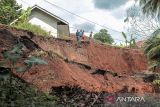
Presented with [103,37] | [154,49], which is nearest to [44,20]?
[154,49]

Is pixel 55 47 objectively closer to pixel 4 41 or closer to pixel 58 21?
pixel 4 41

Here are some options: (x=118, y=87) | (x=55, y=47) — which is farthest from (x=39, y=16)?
(x=118, y=87)

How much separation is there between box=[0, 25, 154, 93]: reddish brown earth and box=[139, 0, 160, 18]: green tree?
4.56 meters

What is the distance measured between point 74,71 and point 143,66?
1665 centimetres

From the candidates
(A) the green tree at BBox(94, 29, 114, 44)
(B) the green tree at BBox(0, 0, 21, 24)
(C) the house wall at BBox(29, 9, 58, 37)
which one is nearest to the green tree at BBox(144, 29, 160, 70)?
(C) the house wall at BBox(29, 9, 58, 37)

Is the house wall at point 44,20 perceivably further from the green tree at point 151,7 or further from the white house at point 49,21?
the green tree at point 151,7

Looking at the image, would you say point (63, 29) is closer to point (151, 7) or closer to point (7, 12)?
point (7, 12)

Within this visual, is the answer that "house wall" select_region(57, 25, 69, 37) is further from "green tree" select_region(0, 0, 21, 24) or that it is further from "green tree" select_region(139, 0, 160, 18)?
"green tree" select_region(139, 0, 160, 18)

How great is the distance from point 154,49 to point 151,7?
4249mm

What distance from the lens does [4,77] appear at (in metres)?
6.56

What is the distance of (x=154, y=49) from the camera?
1171 inches

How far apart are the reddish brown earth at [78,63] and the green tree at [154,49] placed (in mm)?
2339

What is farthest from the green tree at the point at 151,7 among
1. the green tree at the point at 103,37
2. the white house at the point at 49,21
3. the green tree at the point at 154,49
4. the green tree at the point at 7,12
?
the green tree at the point at 103,37

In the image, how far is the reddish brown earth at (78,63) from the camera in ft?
60.6
